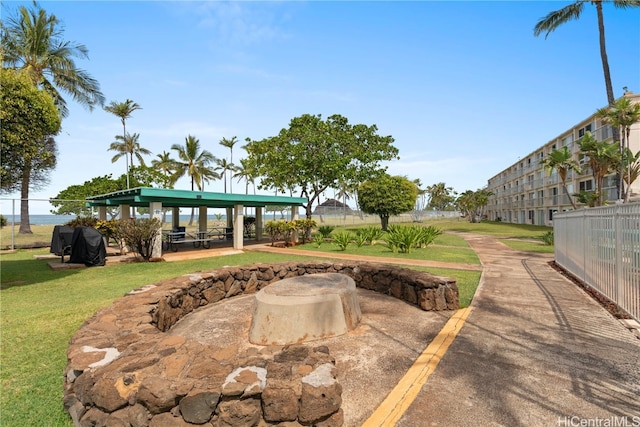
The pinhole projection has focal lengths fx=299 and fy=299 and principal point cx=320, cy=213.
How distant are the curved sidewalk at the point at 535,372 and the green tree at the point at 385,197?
23559 millimetres

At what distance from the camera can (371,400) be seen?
306 centimetres

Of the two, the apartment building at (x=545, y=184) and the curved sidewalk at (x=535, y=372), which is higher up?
the apartment building at (x=545, y=184)

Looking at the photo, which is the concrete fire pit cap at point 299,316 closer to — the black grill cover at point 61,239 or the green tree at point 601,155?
the black grill cover at point 61,239

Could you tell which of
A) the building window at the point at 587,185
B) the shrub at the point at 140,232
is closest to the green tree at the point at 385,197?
the building window at the point at 587,185

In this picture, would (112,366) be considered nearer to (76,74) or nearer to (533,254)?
(533,254)

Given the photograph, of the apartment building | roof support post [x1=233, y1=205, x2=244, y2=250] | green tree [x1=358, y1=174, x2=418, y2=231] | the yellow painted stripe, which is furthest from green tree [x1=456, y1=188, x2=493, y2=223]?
the yellow painted stripe

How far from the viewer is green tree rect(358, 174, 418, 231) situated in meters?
29.5

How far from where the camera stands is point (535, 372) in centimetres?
350

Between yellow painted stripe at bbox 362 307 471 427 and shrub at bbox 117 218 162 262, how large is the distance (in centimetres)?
1204

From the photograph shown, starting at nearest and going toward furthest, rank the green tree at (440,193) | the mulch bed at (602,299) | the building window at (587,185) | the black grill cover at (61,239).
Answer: the mulch bed at (602,299), the black grill cover at (61,239), the building window at (587,185), the green tree at (440,193)

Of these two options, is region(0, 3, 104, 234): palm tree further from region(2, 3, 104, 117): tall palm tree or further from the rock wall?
the rock wall

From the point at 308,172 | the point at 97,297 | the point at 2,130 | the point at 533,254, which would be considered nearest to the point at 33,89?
the point at 2,130

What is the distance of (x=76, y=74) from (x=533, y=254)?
34.0 meters

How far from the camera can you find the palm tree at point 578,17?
19.5 meters
